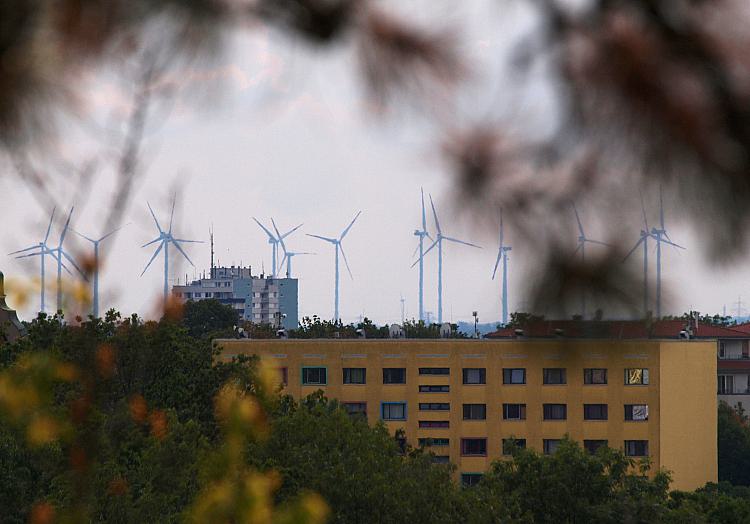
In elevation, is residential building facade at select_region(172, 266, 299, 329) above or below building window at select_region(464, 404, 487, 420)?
above

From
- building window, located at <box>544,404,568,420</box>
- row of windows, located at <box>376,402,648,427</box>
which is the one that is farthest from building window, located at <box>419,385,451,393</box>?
building window, located at <box>544,404,568,420</box>

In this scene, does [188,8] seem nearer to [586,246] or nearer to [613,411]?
[586,246]

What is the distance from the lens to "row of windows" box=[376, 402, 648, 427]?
172 feet

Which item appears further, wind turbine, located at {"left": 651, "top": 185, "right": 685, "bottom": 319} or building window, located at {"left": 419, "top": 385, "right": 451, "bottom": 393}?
building window, located at {"left": 419, "top": 385, "right": 451, "bottom": 393}

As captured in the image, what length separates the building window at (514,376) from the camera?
176 feet

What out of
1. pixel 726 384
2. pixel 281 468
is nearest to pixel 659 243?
pixel 281 468

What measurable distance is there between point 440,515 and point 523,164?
22.7 metres

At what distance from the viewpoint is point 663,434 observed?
172ft

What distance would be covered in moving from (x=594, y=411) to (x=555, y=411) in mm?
1806

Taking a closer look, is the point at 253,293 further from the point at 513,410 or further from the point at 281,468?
the point at 281,468

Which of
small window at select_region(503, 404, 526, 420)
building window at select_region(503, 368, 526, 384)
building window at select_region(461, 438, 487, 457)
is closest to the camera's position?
small window at select_region(503, 404, 526, 420)

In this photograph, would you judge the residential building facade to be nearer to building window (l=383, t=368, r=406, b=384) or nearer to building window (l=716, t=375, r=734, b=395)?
building window (l=716, t=375, r=734, b=395)

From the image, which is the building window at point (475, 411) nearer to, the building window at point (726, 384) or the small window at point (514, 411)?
the small window at point (514, 411)

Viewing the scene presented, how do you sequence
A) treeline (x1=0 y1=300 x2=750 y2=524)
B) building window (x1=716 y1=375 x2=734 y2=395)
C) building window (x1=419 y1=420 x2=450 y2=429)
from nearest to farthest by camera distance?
treeline (x1=0 y1=300 x2=750 y2=524) < building window (x1=419 y1=420 x2=450 y2=429) < building window (x1=716 y1=375 x2=734 y2=395)
